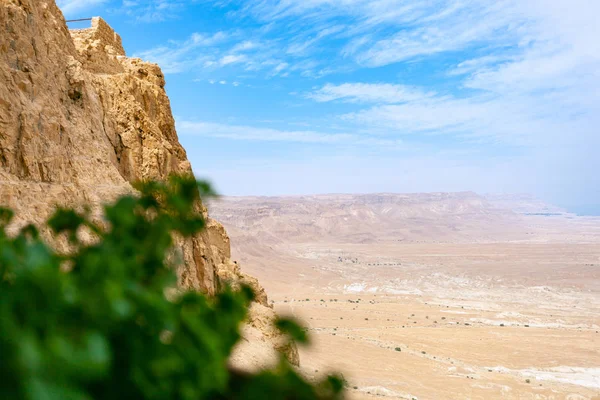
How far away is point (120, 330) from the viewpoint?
Answer: 4.42ft

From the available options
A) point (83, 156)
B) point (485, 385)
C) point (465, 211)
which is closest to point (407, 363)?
point (485, 385)

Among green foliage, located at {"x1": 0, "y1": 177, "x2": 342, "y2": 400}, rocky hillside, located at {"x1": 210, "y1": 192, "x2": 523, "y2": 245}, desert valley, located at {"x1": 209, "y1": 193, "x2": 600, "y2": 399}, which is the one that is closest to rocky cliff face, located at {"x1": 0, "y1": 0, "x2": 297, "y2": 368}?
desert valley, located at {"x1": 209, "y1": 193, "x2": 600, "y2": 399}

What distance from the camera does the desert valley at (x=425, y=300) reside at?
20.6 m

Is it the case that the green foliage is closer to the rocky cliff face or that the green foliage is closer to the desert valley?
the desert valley

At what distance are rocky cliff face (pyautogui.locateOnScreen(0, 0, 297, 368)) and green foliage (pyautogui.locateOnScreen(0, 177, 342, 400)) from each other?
5479 mm

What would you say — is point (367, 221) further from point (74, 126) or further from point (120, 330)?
point (120, 330)

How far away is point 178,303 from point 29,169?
342 inches

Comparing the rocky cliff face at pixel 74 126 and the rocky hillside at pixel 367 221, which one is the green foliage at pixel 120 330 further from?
the rocky hillside at pixel 367 221

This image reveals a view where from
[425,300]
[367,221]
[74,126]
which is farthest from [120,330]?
[367,221]

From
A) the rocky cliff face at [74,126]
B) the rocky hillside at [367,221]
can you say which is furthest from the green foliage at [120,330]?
the rocky hillside at [367,221]

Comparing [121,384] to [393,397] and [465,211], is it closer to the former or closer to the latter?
[393,397]

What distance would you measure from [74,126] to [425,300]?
40457mm

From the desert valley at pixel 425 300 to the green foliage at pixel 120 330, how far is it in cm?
30

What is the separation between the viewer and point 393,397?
1544 cm
